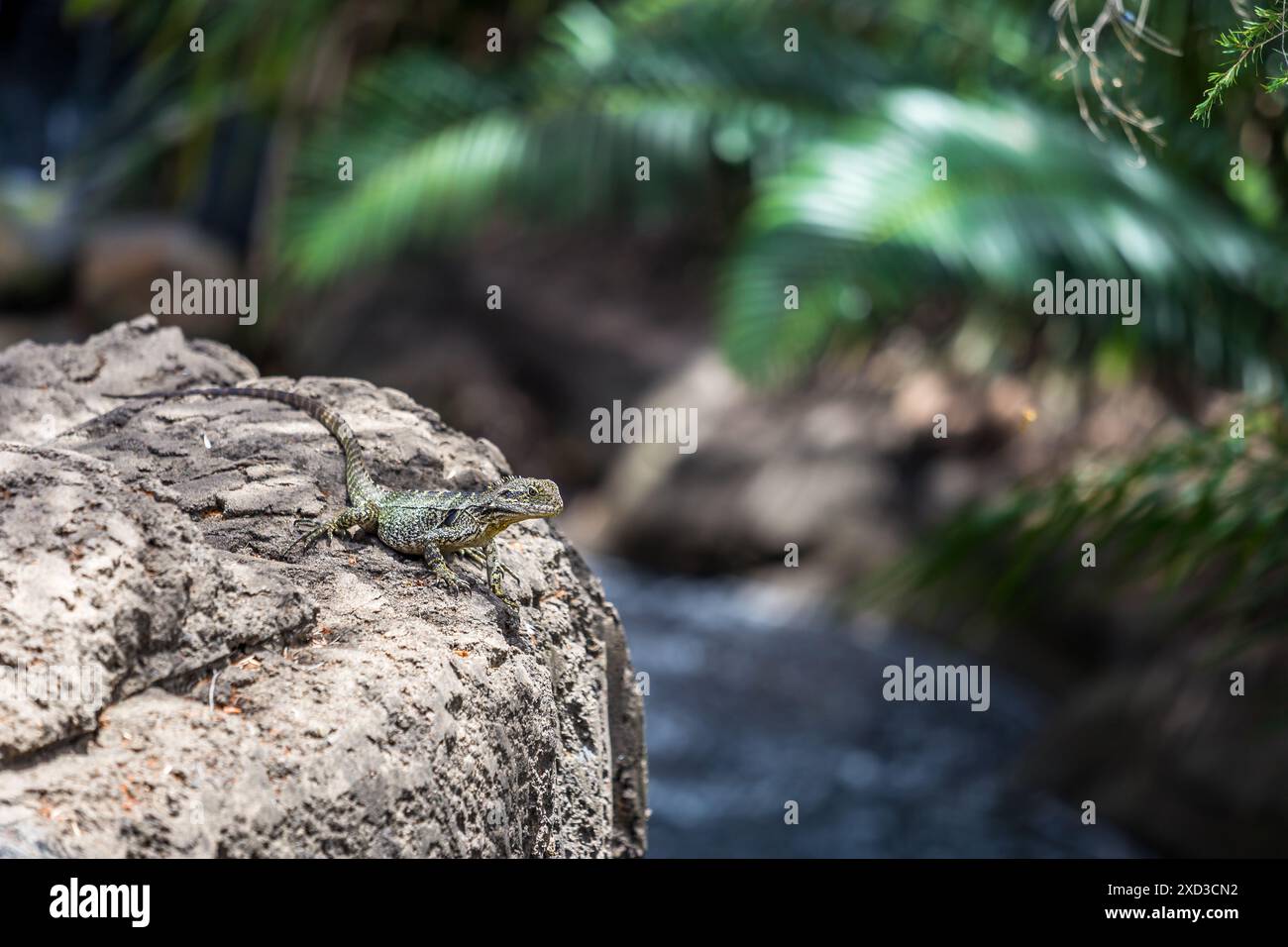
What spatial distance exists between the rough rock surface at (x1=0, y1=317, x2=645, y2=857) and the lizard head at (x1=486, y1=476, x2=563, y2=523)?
136mm

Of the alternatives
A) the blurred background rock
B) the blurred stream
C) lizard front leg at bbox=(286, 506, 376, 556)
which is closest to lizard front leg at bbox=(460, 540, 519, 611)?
lizard front leg at bbox=(286, 506, 376, 556)

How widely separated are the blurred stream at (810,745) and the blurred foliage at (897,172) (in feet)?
2.65

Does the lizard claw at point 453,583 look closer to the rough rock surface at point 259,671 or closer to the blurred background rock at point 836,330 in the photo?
the rough rock surface at point 259,671

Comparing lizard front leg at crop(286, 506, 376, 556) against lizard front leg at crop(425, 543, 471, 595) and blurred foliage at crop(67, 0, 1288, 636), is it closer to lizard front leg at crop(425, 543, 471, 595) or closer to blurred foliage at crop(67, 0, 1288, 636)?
lizard front leg at crop(425, 543, 471, 595)

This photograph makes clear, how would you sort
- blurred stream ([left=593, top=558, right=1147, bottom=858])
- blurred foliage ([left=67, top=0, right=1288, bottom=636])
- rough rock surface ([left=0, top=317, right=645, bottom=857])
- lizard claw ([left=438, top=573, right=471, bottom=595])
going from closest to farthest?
rough rock surface ([left=0, top=317, right=645, bottom=857])
lizard claw ([left=438, top=573, right=471, bottom=595])
blurred foliage ([left=67, top=0, right=1288, bottom=636])
blurred stream ([left=593, top=558, right=1147, bottom=858])

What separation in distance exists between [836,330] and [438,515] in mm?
4394

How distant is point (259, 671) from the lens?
7.63 ft

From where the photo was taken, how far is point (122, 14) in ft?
42.8

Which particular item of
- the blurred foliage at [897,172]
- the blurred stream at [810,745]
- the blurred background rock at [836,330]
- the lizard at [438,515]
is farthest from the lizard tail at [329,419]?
the blurred stream at [810,745]

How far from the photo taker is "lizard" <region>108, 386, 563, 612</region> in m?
2.81

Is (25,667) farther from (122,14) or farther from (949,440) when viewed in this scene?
(122,14)

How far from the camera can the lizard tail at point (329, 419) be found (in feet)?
9.57

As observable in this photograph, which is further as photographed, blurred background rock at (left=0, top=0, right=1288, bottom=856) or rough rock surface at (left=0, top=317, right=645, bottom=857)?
blurred background rock at (left=0, top=0, right=1288, bottom=856)
